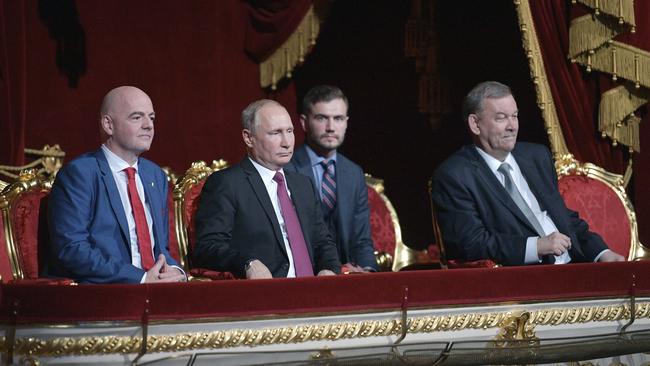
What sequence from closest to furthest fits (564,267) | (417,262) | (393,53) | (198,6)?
(564,267)
(417,262)
(198,6)
(393,53)

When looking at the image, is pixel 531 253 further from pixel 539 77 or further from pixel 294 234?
pixel 539 77

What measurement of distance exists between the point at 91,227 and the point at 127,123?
36 centimetres

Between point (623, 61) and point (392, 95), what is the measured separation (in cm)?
136

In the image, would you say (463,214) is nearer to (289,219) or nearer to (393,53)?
(289,219)

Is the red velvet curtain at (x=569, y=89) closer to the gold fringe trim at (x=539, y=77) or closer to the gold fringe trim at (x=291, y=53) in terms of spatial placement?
the gold fringe trim at (x=539, y=77)

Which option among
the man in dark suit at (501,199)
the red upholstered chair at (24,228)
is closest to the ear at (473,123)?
the man in dark suit at (501,199)

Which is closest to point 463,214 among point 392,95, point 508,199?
point 508,199

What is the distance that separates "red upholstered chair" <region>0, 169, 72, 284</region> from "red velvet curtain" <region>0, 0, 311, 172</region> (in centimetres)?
91

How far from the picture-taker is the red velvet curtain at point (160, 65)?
5109 millimetres

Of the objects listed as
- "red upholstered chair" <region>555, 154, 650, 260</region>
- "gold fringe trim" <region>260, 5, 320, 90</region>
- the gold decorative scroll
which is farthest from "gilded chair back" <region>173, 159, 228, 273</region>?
the gold decorative scroll

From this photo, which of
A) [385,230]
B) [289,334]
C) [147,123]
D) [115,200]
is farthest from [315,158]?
[289,334]

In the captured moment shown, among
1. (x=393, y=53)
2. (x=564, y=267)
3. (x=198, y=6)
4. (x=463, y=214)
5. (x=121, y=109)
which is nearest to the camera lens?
(x=564, y=267)

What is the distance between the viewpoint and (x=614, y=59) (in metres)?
4.95

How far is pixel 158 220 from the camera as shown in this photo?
377 centimetres
